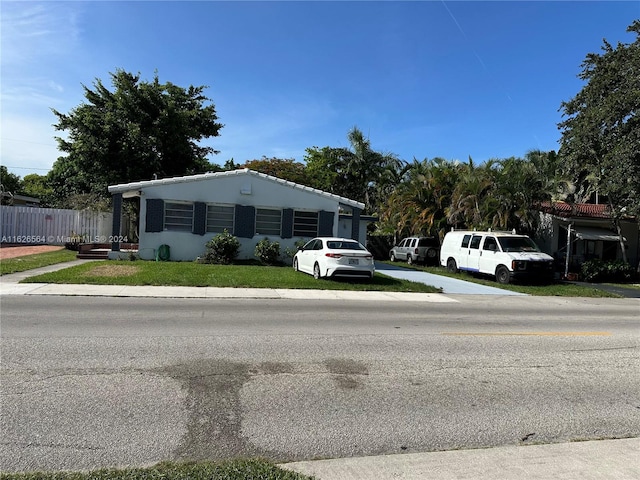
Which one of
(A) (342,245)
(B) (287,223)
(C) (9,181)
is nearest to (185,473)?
(A) (342,245)

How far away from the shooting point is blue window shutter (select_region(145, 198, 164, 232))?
66.5 feet

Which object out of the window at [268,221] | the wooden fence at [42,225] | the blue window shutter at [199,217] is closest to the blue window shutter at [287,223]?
the window at [268,221]

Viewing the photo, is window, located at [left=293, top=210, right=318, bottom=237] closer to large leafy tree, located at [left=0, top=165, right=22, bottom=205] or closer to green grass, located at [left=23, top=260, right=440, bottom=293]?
green grass, located at [left=23, top=260, right=440, bottom=293]

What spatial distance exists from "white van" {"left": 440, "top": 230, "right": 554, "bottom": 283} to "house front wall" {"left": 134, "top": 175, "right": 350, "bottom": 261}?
6129mm

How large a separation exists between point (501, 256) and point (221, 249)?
1155 cm

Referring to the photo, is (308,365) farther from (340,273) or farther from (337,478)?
(340,273)

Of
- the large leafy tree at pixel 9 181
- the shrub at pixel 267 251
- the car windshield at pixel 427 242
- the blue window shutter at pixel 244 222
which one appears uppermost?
the large leafy tree at pixel 9 181

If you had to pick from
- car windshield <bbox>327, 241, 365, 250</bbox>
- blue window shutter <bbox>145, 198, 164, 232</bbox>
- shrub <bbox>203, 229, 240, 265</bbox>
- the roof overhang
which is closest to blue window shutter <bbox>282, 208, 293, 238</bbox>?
shrub <bbox>203, 229, 240, 265</bbox>

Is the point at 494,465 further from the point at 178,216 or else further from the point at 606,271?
the point at 606,271

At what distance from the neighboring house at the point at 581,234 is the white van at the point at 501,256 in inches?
254

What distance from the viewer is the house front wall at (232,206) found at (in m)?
20.3

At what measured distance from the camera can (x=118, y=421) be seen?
4105 millimetres

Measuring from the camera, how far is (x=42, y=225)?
26.2 meters

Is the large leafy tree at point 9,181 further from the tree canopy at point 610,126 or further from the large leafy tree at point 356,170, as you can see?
the tree canopy at point 610,126
